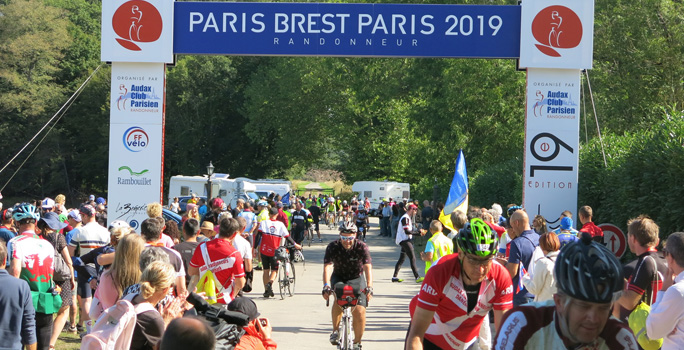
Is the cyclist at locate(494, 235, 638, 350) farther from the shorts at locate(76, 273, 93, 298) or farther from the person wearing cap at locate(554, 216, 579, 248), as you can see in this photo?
the shorts at locate(76, 273, 93, 298)

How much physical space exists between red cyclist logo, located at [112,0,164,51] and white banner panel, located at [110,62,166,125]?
0.50 metres

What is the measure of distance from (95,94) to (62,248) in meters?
56.4

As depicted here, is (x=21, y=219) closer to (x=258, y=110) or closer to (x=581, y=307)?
(x=581, y=307)

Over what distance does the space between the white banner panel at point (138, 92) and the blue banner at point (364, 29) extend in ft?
4.53

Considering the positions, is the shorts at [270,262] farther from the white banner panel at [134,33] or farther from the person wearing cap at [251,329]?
the person wearing cap at [251,329]

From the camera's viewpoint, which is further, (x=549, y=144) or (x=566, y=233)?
(x=549, y=144)

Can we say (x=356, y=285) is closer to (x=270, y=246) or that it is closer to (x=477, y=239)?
(x=477, y=239)

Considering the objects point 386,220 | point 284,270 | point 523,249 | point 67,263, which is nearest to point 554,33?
point 284,270

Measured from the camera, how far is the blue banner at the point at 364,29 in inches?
635

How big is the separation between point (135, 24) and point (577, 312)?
15.0 meters

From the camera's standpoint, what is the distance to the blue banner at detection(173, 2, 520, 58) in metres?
16.1

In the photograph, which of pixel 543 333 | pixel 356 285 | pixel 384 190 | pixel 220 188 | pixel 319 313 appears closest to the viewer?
pixel 543 333

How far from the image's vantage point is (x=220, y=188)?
145 ft

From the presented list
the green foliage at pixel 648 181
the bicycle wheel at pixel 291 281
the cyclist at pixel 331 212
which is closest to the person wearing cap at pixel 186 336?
the green foliage at pixel 648 181
